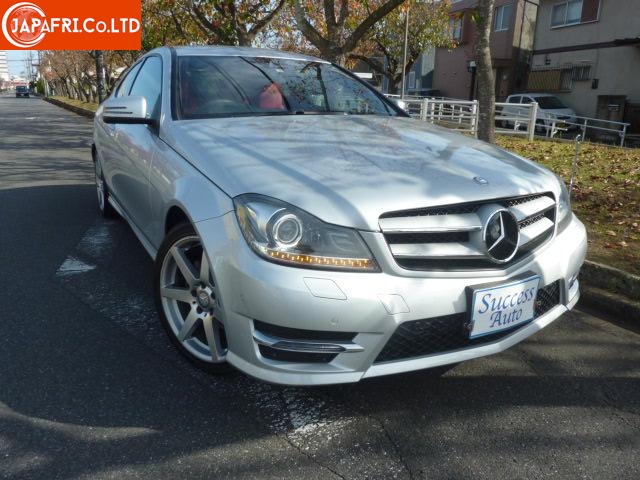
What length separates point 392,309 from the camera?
6.76ft

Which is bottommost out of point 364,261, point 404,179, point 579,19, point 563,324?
point 563,324

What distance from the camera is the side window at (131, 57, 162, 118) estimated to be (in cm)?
347

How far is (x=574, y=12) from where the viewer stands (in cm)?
2353

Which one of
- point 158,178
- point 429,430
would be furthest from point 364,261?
point 158,178

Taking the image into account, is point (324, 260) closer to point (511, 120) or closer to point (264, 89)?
point (264, 89)

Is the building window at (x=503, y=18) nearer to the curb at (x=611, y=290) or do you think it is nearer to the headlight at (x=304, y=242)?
the curb at (x=611, y=290)

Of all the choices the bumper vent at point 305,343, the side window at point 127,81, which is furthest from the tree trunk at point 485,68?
the bumper vent at point 305,343

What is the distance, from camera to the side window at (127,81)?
4.60 m

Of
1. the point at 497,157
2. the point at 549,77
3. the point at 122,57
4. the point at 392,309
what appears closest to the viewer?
the point at 392,309

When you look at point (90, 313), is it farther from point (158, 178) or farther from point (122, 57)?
point (122, 57)

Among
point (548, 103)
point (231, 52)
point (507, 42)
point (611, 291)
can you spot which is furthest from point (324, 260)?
point (507, 42)

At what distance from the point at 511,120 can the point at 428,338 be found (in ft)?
47.2

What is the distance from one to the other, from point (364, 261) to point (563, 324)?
6.23 ft

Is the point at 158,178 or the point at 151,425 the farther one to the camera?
the point at 158,178
